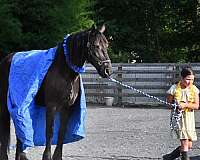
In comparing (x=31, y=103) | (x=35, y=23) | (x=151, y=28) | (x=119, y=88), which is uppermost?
(x=151, y=28)

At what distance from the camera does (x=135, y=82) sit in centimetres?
1883

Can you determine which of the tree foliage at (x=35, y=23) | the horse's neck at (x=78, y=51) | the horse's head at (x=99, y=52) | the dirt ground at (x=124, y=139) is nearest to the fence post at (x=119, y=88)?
the dirt ground at (x=124, y=139)

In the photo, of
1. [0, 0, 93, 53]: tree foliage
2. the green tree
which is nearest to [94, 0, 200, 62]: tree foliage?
[0, 0, 93, 53]: tree foliage

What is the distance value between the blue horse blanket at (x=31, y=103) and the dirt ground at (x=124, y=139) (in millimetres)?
1471

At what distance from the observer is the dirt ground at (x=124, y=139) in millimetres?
8555

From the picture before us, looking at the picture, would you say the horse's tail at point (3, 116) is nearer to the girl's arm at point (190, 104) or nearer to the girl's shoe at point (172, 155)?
the girl's shoe at point (172, 155)

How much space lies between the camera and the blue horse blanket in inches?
251

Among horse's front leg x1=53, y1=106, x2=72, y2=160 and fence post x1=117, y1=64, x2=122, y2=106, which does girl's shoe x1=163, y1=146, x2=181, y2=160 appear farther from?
fence post x1=117, y1=64, x2=122, y2=106

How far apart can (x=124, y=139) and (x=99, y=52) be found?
15.1 feet

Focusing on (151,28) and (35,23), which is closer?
(35,23)

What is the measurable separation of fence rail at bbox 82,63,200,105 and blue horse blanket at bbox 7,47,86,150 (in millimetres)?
11730

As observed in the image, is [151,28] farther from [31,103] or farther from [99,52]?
[99,52]

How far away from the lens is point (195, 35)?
2859cm

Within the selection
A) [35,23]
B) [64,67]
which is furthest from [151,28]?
[64,67]
